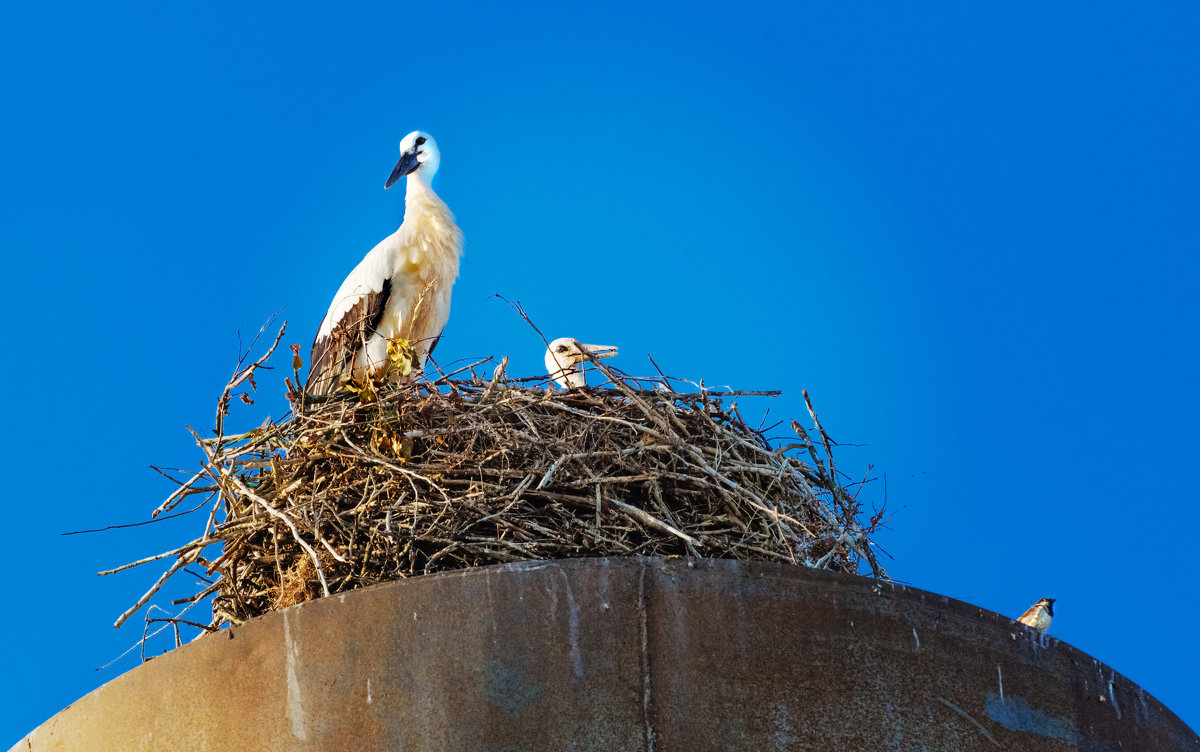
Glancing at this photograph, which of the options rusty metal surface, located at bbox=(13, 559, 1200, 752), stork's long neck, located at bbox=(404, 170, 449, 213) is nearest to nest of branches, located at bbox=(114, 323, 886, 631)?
rusty metal surface, located at bbox=(13, 559, 1200, 752)

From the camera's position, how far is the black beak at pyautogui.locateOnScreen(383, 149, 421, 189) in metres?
8.48

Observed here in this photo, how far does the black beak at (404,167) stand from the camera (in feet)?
27.8

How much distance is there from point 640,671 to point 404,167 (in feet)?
17.6

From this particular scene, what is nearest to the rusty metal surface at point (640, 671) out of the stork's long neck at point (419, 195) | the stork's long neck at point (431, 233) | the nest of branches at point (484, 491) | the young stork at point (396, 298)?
the nest of branches at point (484, 491)

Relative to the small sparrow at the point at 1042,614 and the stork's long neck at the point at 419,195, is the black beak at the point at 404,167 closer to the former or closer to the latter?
the stork's long neck at the point at 419,195

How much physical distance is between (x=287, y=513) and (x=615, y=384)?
4.97 ft

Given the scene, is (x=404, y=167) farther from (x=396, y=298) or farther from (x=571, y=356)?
(x=571, y=356)

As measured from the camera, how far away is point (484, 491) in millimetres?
4848

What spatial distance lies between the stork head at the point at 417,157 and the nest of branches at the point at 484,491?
3214mm

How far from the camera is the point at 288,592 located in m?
4.87

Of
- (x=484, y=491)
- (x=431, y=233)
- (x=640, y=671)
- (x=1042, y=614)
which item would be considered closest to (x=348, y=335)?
(x=431, y=233)

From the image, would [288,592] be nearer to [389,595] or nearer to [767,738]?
[389,595]

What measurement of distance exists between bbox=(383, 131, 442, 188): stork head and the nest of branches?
3214 millimetres

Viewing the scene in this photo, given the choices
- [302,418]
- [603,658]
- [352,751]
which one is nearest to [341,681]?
[352,751]
